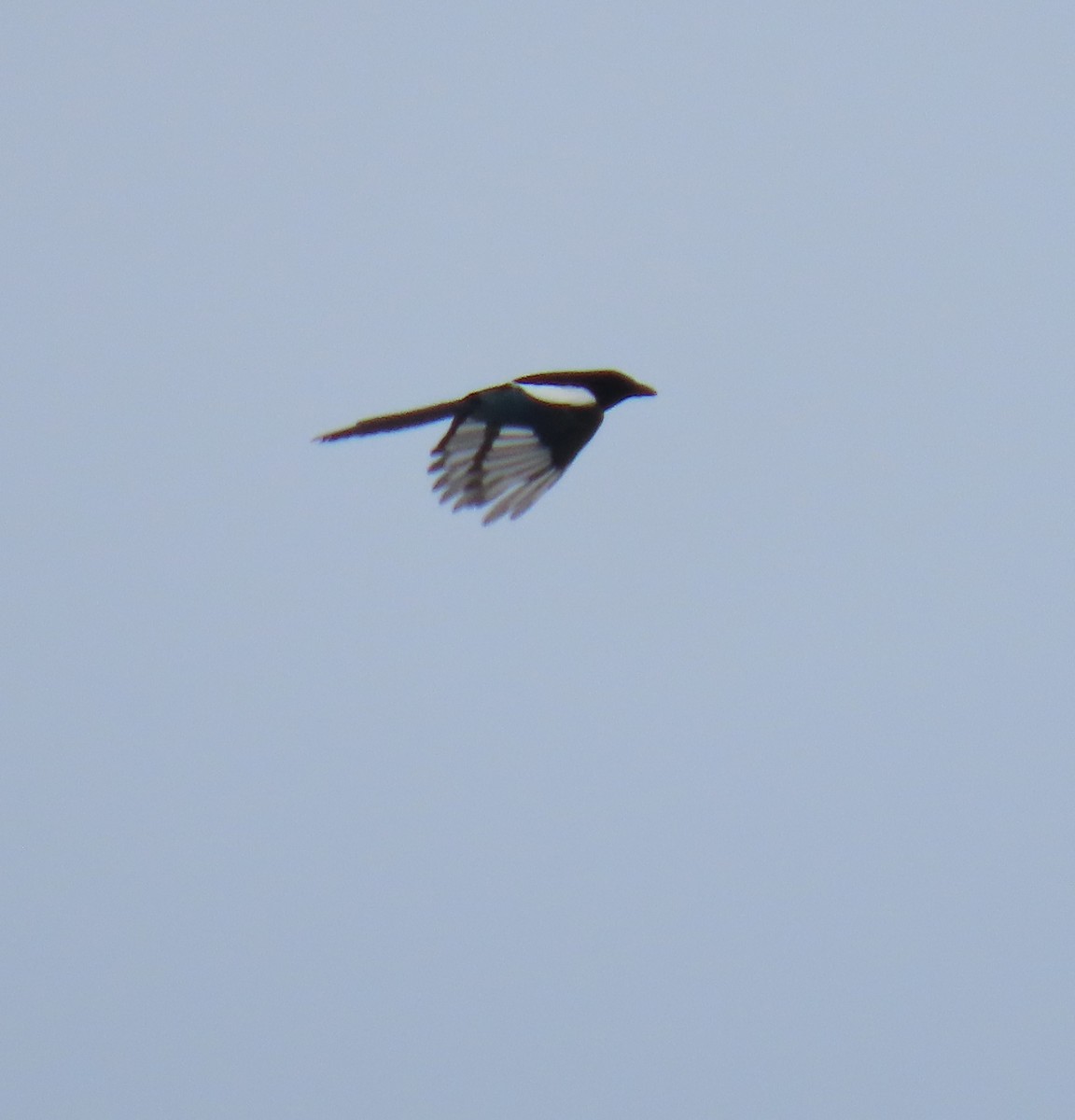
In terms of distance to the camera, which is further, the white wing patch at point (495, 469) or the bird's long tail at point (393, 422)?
the white wing patch at point (495, 469)

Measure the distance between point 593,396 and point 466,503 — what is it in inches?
15.0

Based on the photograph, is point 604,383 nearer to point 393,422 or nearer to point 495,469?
point 495,469

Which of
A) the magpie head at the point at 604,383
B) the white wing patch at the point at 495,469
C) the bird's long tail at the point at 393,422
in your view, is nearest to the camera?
the bird's long tail at the point at 393,422

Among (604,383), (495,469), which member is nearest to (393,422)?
(495,469)

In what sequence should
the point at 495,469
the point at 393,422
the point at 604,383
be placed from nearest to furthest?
the point at 393,422 < the point at 495,469 < the point at 604,383

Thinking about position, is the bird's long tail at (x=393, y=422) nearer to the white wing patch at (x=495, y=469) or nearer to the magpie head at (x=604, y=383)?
the white wing patch at (x=495, y=469)

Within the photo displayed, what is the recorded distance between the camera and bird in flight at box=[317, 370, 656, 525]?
6.72 feet

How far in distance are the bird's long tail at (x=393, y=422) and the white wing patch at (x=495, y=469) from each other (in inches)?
2.5

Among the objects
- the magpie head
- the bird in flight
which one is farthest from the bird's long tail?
the magpie head

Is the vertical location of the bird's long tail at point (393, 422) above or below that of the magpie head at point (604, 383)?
below

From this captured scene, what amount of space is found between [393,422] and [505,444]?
0.80 ft

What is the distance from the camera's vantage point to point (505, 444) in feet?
6.93

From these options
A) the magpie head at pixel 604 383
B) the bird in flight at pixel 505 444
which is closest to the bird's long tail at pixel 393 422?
the bird in flight at pixel 505 444

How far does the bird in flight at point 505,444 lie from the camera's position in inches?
80.7
